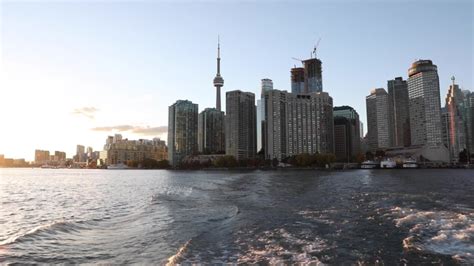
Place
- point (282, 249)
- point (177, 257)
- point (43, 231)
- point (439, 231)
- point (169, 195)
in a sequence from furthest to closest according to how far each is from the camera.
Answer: point (169, 195) < point (43, 231) < point (439, 231) < point (282, 249) < point (177, 257)

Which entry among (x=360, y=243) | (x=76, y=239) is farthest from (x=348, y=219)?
(x=76, y=239)

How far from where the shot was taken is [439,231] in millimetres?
16891

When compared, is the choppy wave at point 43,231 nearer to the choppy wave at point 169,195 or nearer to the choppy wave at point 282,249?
the choppy wave at point 282,249

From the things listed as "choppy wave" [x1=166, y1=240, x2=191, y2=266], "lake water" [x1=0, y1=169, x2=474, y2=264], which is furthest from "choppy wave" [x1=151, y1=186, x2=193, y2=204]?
"choppy wave" [x1=166, y1=240, x2=191, y2=266]

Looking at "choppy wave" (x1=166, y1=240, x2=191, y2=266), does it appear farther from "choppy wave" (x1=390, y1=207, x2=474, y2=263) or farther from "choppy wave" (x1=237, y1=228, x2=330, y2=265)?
"choppy wave" (x1=390, y1=207, x2=474, y2=263)

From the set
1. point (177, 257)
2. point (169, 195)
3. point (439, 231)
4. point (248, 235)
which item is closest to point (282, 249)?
point (248, 235)

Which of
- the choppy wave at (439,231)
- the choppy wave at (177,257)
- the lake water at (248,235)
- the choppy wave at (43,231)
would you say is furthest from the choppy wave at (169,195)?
the choppy wave at (439,231)

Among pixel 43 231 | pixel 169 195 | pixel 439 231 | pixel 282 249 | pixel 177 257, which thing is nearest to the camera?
pixel 177 257

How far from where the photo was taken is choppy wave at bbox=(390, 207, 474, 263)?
538 inches

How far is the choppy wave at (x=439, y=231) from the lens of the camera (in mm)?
13664

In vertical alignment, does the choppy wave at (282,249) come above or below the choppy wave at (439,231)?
below

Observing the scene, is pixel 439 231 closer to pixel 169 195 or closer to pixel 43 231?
pixel 43 231

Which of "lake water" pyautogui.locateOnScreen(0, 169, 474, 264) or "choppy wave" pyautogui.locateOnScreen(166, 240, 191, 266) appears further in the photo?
"lake water" pyautogui.locateOnScreen(0, 169, 474, 264)

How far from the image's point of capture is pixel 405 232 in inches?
665
